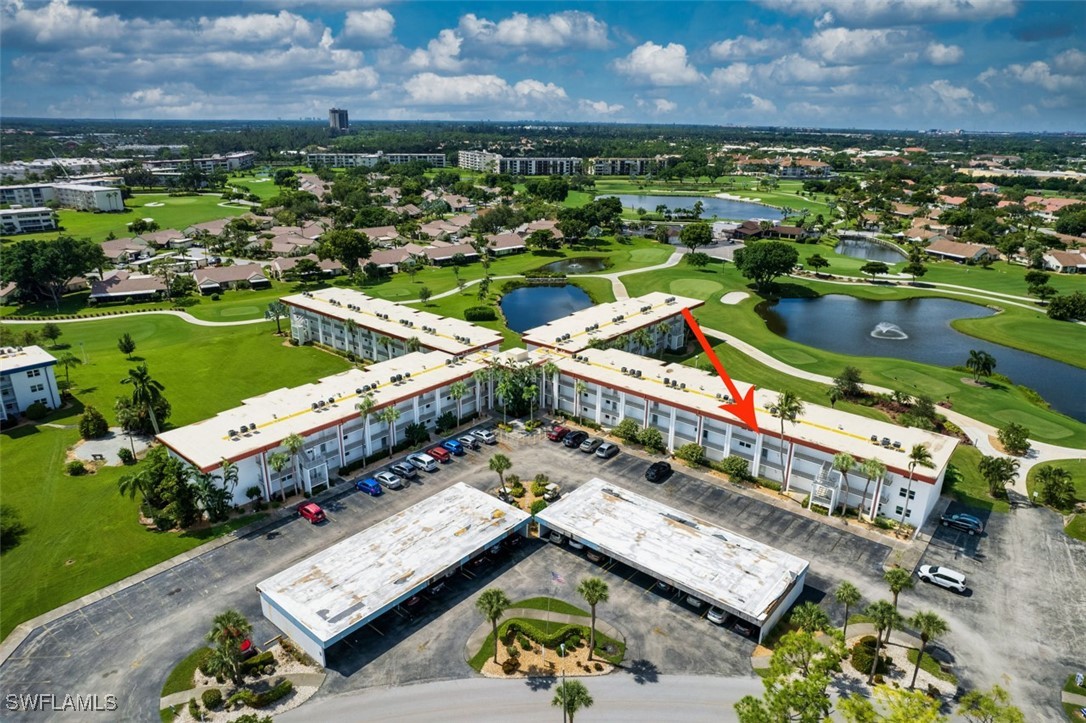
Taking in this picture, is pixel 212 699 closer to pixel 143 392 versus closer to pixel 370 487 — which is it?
pixel 370 487

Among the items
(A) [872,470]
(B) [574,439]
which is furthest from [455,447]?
(A) [872,470]

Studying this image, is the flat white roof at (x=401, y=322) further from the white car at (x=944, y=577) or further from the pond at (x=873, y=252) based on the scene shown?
the pond at (x=873, y=252)

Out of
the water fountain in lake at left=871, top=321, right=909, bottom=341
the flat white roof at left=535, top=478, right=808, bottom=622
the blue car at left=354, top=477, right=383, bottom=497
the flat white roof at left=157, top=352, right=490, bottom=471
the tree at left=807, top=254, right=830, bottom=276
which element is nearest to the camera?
the flat white roof at left=535, top=478, right=808, bottom=622

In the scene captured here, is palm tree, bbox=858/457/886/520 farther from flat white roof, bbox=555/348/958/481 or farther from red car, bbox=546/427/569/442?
red car, bbox=546/427/569/442

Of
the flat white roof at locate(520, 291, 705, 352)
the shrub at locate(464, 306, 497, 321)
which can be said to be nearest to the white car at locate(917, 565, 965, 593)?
the flat white roof at locate(520, 291, 705, 352)

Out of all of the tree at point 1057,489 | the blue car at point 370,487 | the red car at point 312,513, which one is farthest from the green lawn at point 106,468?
the tree at point 1057,489

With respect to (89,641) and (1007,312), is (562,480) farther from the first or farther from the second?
(1007,312)

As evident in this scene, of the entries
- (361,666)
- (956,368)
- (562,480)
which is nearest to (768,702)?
(361,666)
